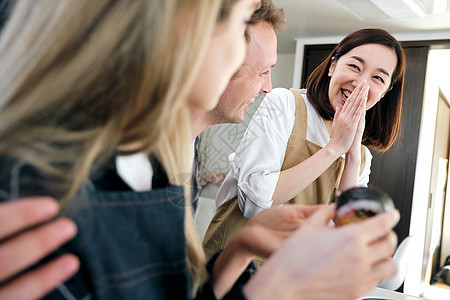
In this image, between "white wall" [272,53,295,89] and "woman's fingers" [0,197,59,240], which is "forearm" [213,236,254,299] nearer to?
"woman's fingers" [0,197,59,240]

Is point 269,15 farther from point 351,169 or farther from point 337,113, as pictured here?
point 351,169

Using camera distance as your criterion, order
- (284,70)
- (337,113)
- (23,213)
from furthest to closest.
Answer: (284,70) < (337,113) < (23,213)

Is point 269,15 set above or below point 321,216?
above

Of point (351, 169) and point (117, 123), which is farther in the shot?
point (351, 169)

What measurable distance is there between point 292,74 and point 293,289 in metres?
1.60

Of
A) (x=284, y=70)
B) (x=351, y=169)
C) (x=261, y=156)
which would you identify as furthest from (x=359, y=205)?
(x=284, y=70)

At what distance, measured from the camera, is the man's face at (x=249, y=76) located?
0.78 m

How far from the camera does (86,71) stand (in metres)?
0.28

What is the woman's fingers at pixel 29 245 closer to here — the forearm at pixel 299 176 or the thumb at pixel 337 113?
the forearm at pixel 299 176

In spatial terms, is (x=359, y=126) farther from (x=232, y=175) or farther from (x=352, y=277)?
(x=352, y=277)

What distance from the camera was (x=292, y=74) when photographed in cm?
181

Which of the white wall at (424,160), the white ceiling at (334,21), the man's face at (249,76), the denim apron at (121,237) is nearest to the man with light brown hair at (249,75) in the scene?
the man's face at (249,76)

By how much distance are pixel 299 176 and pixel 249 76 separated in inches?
8.8

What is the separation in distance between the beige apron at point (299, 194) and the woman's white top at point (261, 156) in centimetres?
2
